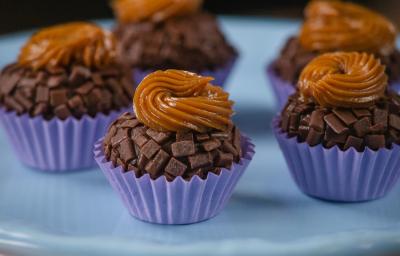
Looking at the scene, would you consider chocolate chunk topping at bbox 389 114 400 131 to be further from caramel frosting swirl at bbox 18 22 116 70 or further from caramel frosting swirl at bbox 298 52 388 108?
caramel frosting swirl at bbox 18 22 116 70

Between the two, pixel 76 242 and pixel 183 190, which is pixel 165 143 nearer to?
pixel 183 190

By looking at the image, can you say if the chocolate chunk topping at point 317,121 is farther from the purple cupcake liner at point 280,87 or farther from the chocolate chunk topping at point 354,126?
the purple cupcake liner at point 280,87

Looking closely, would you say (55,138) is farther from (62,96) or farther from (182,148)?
(182,148)

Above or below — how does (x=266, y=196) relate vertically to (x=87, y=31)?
below

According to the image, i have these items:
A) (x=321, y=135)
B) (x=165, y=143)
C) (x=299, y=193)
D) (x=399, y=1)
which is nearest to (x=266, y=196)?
(x=299, y=193)

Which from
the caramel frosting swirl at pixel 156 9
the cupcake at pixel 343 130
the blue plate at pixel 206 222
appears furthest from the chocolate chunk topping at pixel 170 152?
the caramel frosting swirl at pixel 156 9

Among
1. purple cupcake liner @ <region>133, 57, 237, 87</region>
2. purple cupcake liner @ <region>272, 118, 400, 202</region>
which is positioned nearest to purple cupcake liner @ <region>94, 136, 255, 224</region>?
purple cupcake liner @ <region>272, 118, 400, 202</region>

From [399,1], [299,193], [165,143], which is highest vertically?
[165,143]
